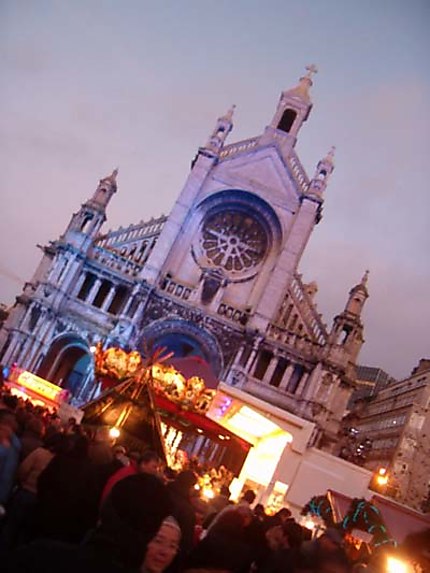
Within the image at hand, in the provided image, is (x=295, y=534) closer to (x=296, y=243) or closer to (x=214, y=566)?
(x=214, y=566)

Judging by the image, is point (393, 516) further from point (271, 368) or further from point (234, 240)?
point (234, 240)

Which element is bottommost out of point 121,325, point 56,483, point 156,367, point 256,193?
point 56,483

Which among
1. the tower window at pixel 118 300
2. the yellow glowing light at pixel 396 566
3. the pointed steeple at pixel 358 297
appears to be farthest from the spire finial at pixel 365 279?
the yellow glowing light at pixel 396 566

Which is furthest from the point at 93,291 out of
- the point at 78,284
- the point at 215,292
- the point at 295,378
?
the point at 295,378

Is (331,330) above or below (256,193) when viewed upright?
below

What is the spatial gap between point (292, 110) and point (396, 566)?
123 ft

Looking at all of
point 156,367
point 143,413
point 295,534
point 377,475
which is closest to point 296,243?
point 377,475

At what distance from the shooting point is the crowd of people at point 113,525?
4.14 metres

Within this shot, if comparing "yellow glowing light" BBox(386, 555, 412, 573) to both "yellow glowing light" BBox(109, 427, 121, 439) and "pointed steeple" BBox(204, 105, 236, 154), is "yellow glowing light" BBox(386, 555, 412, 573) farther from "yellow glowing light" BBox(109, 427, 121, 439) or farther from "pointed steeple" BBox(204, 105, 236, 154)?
"pointed steeple" BBox(204, 105, 236, 154)

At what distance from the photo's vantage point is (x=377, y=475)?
116ft

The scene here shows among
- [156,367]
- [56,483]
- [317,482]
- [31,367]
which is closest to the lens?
[56,483]

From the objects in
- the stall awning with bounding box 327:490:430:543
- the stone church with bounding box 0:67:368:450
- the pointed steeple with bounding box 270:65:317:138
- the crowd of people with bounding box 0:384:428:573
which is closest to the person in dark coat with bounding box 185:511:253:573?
the crowd of people with bounding box 0:384:428:573

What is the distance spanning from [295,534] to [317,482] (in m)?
16.4

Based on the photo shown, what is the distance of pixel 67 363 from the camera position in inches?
1512
